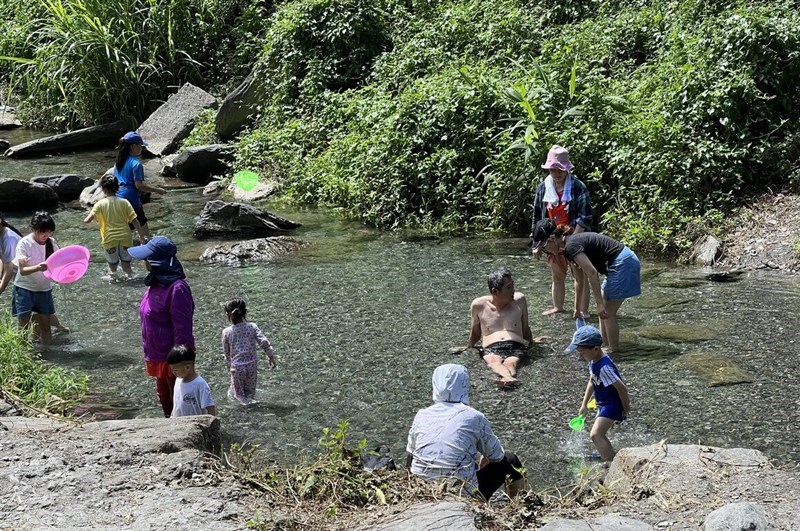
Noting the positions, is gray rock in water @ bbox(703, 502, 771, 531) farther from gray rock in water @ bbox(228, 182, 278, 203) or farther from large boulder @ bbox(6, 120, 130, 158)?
large boulder @ bbox(6, 120, 130, 158)

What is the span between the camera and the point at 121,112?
2108 centimetres

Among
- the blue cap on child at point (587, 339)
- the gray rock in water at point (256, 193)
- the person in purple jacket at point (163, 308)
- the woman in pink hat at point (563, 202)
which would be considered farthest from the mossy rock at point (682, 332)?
the gray rock in water at point (256, 193)

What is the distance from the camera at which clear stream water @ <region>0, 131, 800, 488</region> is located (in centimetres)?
759

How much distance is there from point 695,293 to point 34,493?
23.7 ft

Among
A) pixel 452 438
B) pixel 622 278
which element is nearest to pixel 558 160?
pixel 622 278

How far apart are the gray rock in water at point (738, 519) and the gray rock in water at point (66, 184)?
536 inches

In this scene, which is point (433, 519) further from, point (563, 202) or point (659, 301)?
point (659, 301)

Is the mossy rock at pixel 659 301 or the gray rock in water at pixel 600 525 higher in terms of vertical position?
the mossy rock at pixel 659 301

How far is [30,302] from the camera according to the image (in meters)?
9.59

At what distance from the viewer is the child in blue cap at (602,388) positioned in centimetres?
669

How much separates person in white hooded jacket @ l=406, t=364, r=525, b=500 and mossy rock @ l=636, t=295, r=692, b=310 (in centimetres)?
482

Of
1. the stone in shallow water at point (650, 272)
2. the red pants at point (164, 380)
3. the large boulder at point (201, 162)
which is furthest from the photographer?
the large boulder at point (201, 162)

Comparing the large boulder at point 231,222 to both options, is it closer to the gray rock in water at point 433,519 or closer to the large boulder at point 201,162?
the large boulder at point 201,162

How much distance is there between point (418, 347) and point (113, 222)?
458 centimetres
